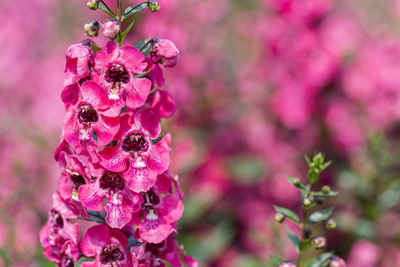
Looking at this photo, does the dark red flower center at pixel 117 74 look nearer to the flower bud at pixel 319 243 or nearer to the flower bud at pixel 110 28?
the flower bud at pixel 110 28

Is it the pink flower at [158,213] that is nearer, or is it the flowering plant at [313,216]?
the pink flower at [158,213]

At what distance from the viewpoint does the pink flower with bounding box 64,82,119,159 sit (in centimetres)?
146

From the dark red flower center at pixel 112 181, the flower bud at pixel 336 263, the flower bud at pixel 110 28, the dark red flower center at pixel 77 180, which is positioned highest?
the flower bud at pixel 110 28

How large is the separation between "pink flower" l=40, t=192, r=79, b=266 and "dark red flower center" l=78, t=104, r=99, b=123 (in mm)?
304

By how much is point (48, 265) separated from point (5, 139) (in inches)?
89.8

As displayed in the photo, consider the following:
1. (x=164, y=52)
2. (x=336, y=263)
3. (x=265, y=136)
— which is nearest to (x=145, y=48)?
(x=164, y=52)

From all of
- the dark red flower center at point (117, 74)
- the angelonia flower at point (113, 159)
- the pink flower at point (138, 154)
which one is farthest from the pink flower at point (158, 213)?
the dark red flower center at point (117, 74)

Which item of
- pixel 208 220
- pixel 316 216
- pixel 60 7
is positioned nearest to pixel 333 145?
pixel 208 220

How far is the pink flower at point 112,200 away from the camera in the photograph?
57.6 inches

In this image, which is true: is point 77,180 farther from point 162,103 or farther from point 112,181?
point 162,103

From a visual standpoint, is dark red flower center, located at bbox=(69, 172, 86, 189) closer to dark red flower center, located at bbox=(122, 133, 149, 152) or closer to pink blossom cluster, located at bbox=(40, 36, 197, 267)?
pink blossom cluster, located at bbox=(40, 36, 197, 267)

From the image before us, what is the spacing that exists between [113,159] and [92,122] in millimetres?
129

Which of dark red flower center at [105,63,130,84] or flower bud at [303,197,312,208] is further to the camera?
flower bud at [303,197,312,208]

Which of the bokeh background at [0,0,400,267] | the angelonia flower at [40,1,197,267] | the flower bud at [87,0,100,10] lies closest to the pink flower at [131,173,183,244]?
the angelonia flower at [40,1,197,267]
